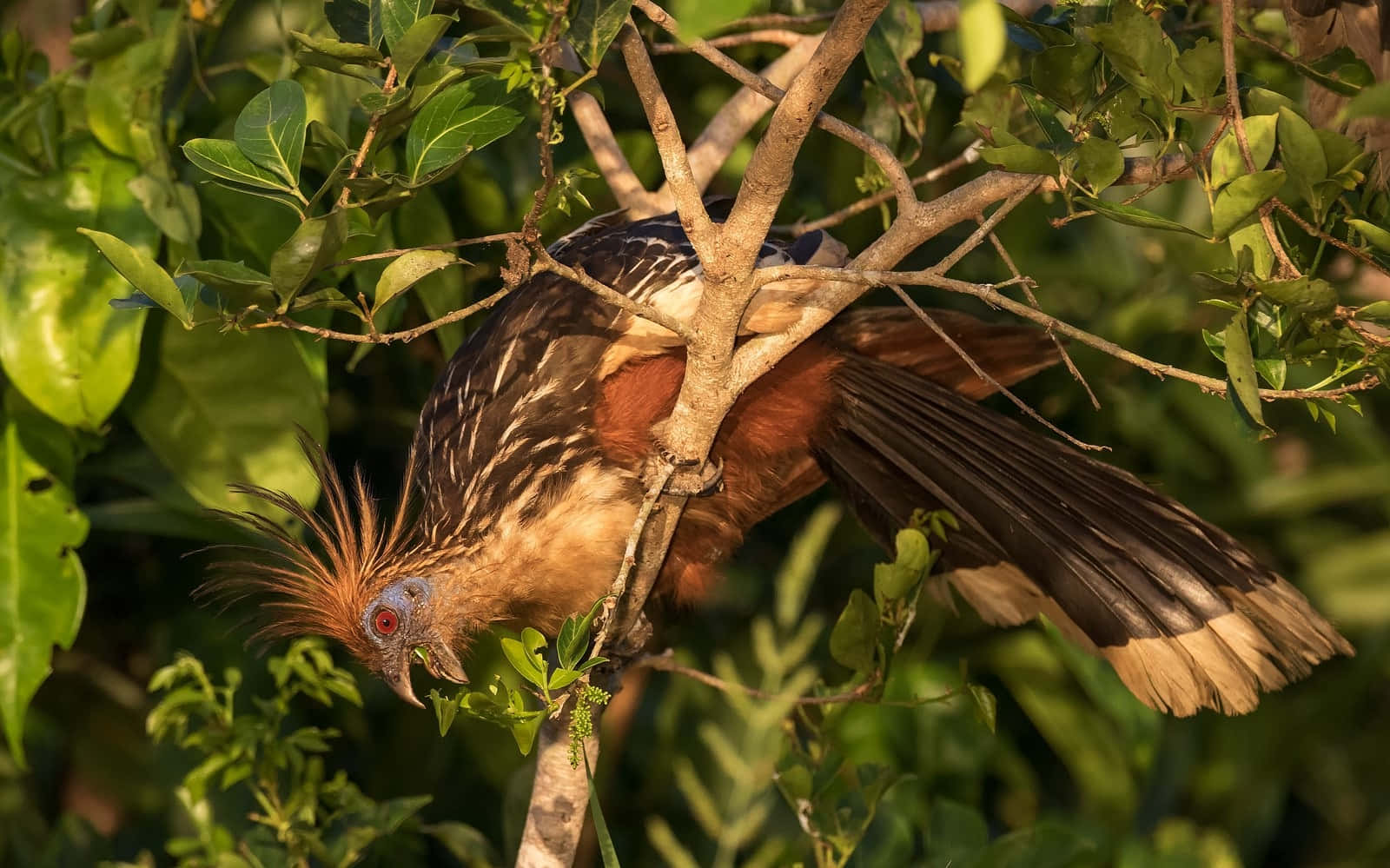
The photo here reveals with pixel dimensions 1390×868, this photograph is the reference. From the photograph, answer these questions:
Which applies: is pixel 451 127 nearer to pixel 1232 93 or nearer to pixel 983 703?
pixel 1232 93

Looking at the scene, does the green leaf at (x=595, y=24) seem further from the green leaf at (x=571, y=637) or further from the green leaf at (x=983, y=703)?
the green leaf at (x=983, y=703)

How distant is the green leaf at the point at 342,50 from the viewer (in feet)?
4.81

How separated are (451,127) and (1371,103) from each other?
966 mm

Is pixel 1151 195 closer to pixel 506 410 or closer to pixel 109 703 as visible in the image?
pixel 506 410

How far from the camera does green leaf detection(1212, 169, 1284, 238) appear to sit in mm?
1408

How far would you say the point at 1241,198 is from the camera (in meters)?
1.43

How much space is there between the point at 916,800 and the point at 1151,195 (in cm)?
192

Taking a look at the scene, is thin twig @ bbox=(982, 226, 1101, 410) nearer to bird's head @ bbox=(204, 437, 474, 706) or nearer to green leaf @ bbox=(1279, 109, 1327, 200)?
green leaf @ bbox=(1279, 109, 1327, 200)

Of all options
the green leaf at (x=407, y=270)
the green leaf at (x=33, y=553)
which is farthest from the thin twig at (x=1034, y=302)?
the green leaf at (x=33, y=553)

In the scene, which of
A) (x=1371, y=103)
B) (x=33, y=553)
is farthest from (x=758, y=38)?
(x=33, y=553)

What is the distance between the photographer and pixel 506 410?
8.44ft

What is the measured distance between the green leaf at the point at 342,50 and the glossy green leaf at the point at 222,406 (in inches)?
48.2

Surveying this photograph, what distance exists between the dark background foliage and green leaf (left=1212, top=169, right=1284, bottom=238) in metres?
1.19

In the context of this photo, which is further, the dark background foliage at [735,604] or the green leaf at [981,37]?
the dark background foliage at [735,604]
